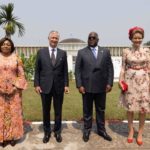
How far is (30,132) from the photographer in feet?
19.4

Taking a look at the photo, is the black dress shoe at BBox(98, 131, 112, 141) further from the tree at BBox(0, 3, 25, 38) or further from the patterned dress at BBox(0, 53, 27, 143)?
the tree at BBox(0, 3, 25, 38)

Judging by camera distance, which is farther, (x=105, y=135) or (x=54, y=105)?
(x=105, y=135)

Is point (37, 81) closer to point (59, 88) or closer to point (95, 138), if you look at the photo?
point (59, 88)

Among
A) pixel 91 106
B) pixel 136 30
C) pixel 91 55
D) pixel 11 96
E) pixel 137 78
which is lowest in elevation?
pixel 91 106

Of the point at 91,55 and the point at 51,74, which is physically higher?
the point at 91,55

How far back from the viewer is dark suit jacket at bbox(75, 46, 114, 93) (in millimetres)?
5258

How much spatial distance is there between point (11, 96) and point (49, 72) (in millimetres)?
717

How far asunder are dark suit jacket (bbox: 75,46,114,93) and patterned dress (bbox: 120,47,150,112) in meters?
0.31

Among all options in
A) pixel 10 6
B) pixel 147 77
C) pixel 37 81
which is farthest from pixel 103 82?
pixel 10 6

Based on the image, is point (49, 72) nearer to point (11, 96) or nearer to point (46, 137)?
point (11, 96)

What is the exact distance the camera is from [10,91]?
201 inches

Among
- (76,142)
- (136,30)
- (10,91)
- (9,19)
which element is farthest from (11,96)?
(9,19)

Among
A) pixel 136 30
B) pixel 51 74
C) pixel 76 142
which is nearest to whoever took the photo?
pixel 136 30

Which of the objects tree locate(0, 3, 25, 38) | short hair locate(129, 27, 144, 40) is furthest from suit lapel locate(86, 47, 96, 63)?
tree locate(0, 3, 25, 38)
